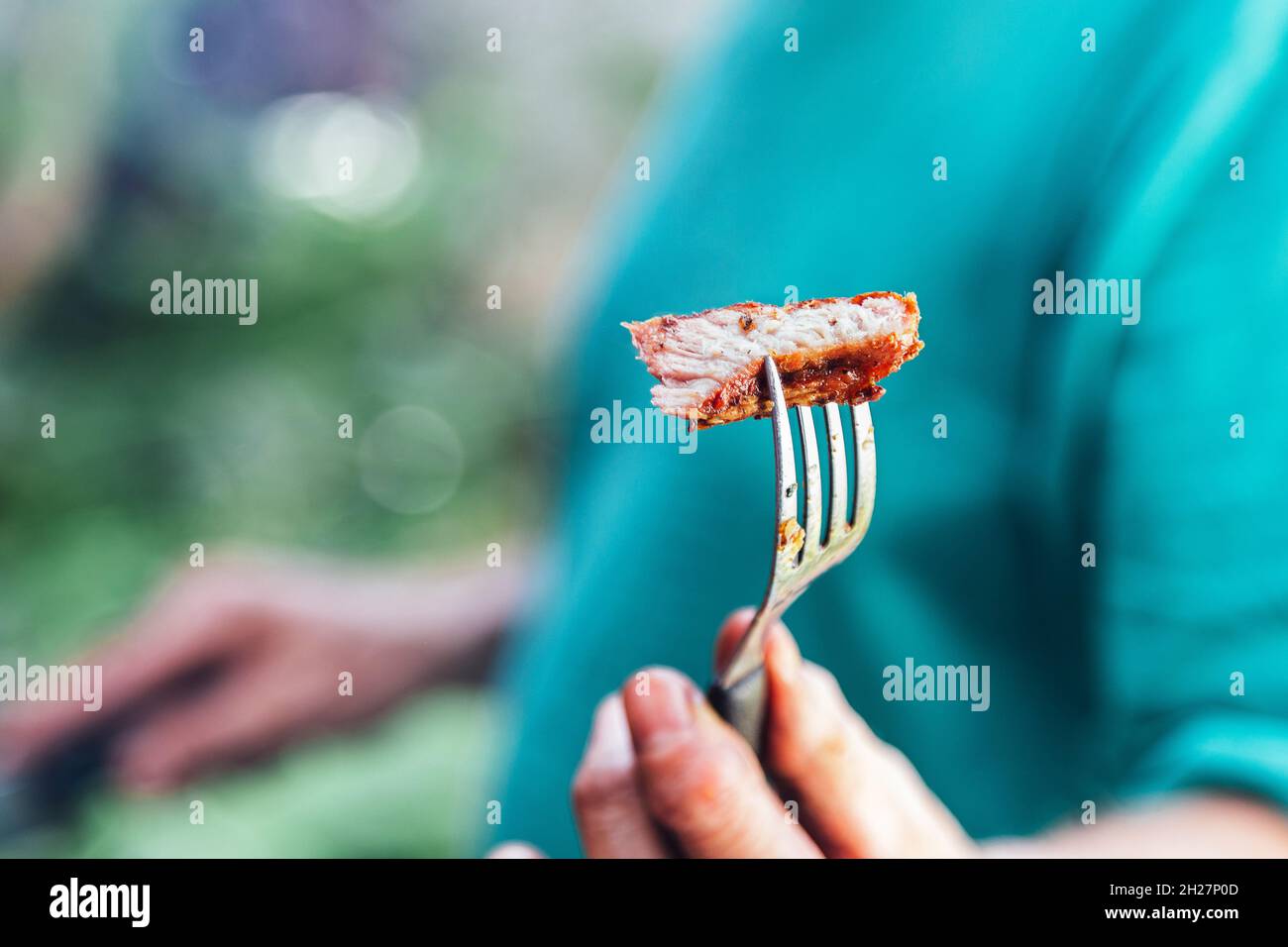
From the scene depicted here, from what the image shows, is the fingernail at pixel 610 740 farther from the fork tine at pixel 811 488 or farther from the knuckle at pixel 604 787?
the fork tine at pixel 811 488

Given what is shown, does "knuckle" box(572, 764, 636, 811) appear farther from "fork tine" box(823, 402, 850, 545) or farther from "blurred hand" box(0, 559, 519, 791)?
"blurred hand" box(0, 559, 519, 791)

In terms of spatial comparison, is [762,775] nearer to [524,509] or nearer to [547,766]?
[547,766]

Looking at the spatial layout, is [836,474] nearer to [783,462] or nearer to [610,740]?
[783,462]

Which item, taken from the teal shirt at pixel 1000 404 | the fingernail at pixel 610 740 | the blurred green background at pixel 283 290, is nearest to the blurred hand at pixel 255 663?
the blurred green background at pixel 283 290

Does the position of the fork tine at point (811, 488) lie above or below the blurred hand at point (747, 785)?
above

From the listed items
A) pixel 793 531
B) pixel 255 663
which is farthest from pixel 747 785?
pixel 255 663

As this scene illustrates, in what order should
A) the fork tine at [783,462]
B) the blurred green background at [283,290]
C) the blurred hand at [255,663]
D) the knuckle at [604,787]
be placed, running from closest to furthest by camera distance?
the fork tine at [783,462]
the knuckle at [604,787]
the blurred hand at [255,663]
the blurred green background at [283,290]
